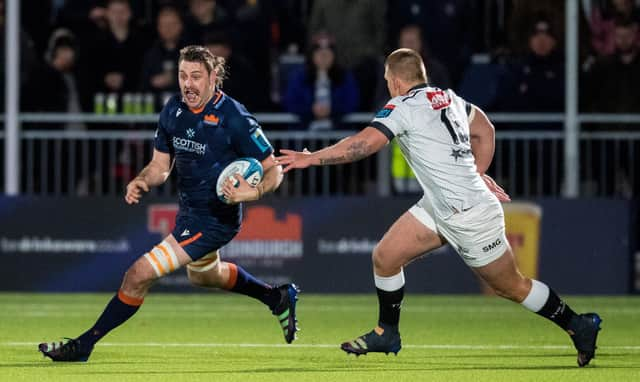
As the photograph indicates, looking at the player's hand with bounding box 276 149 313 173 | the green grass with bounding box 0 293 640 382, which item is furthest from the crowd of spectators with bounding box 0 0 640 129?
the player's hand with bounding box 276 149 313 173

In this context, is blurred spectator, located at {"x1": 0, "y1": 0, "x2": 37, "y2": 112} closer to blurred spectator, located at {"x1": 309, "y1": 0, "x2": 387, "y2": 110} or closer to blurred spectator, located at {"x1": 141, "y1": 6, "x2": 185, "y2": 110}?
blurred spectator, located at {"x1": 141, "y1": 6, "x2": 185, "y2": 110}

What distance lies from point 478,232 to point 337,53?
702 centimetres

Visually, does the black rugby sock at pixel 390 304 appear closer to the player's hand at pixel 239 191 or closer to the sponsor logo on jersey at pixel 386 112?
the player's hand at pixel 239 191

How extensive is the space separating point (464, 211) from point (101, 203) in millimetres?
7292

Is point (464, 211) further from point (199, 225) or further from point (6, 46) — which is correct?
point (6, 46)

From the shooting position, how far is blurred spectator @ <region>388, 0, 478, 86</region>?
1625 cm

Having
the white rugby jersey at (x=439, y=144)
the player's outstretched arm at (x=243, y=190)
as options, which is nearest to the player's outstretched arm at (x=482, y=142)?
the white rugby jersey at (x=439, y=144)

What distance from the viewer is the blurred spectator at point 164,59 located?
1582 centimetres

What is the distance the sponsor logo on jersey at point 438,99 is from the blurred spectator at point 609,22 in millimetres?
7313

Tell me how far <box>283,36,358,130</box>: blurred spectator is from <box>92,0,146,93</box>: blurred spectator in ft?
6.00

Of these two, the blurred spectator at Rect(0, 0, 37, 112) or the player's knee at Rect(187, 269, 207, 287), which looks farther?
the blurred spectator at Rect(0, 0, 37, 112)

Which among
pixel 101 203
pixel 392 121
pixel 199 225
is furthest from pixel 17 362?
pixel 101 203

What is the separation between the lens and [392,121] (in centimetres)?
908

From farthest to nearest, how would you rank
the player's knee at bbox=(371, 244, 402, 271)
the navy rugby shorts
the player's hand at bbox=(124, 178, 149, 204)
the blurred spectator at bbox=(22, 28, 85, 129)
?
the blurred spectator at bbox=(22, 28, 85, 129)
the navy rugby shorts
the player's knee at bbox=(371, 244, 402, 271)
the player's hand at bbox=(124, 178, 149, 204)
